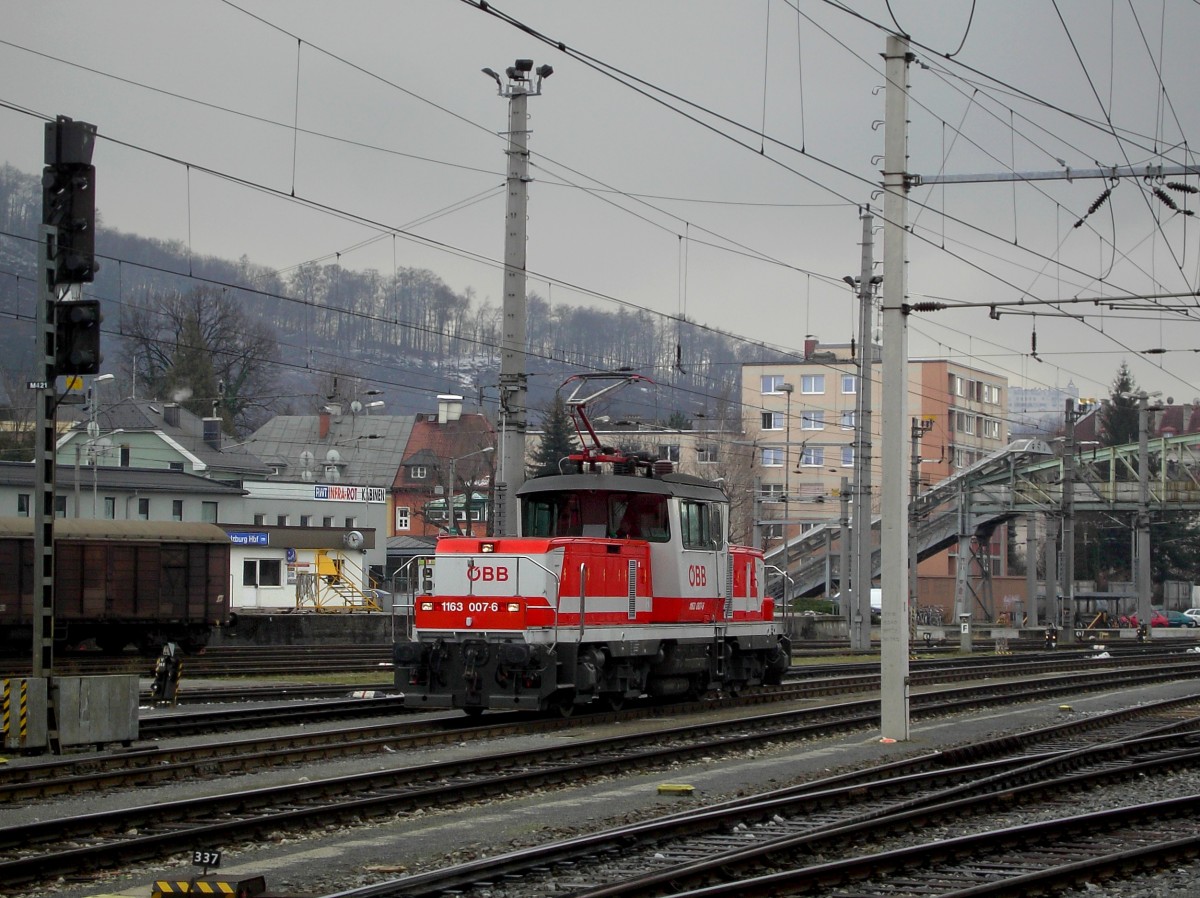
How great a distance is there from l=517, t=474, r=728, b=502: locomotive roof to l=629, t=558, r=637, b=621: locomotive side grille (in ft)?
3.63

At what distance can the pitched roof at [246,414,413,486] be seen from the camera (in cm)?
9956

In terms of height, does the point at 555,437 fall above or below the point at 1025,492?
above

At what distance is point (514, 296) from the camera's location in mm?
23953

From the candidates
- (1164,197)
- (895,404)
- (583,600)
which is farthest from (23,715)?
(1164,197)

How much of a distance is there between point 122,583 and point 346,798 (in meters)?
→ 25.8

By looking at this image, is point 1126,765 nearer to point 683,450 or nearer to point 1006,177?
point 1006,177

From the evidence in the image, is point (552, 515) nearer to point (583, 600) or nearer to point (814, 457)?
point (583, 600)

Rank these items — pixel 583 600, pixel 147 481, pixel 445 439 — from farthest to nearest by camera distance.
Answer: pixel 445 439
pixel 147 481
pixel 583 600

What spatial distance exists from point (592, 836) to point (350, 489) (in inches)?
2474

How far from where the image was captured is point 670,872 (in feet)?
31.1

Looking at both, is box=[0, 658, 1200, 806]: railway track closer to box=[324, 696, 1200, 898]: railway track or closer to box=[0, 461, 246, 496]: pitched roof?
box=[324, 696, 1200, 898]: railway track

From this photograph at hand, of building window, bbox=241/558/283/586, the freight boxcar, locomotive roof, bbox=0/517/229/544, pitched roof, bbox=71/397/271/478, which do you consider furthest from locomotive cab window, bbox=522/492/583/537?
pitched roof, bbox=71/397/271/478

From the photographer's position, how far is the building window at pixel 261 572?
59.1 meters

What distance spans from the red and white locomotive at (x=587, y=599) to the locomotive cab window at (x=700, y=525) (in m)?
0.03
